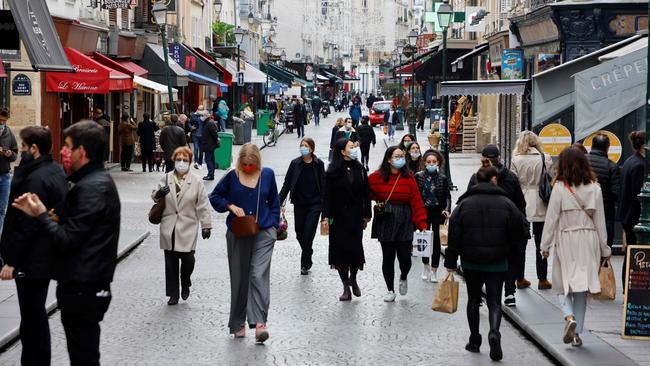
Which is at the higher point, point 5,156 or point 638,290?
point 5,156

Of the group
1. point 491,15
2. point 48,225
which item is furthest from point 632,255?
point 491,15

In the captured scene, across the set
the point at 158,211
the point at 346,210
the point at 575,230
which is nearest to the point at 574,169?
the point at 575,230

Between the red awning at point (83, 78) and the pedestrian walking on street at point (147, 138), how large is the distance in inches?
73.7

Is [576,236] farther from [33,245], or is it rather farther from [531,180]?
[33,245]

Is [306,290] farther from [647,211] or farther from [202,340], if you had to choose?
[647,211]

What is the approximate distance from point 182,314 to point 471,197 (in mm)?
3722

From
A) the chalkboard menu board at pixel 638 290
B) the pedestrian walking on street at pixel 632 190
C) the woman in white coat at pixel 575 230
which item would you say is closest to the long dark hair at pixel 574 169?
the woman in white coat at pixel 575 230

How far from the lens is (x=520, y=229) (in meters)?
10.4

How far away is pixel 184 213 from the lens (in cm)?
1329

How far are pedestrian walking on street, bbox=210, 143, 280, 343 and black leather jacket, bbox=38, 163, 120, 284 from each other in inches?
145

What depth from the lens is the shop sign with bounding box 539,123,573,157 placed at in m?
18.0

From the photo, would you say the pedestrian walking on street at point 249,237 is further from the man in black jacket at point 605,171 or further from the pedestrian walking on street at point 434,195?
the man in black jacket at point 605,171

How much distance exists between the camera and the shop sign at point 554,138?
18.0 metres

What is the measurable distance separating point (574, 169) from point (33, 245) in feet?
16.0
